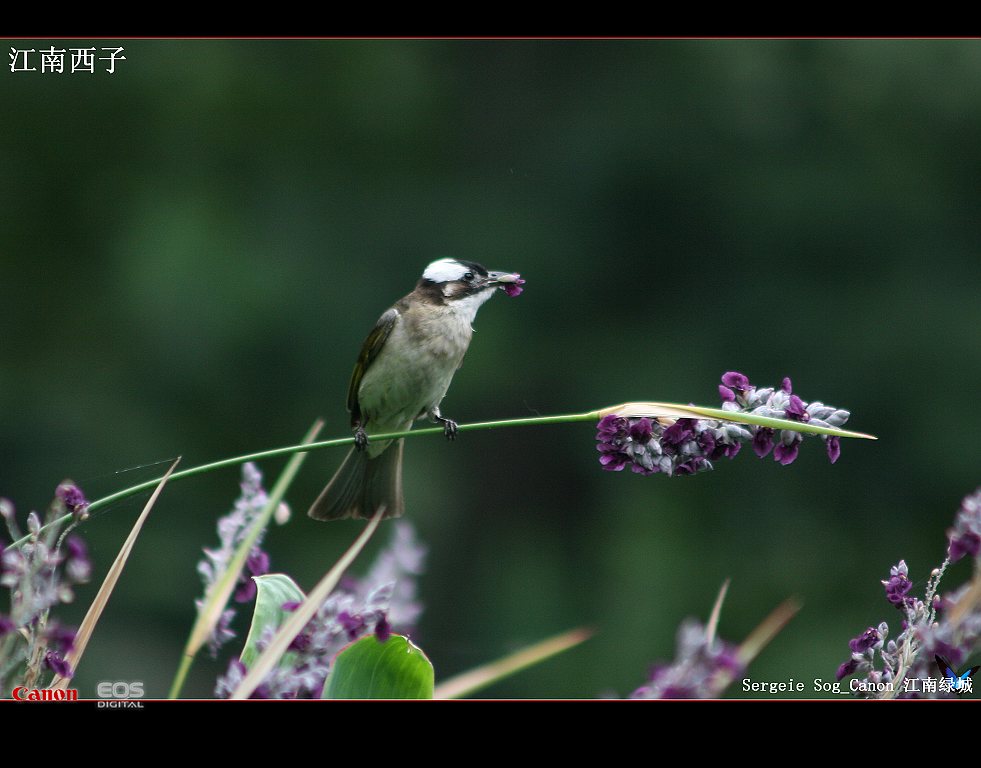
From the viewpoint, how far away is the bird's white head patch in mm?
4105

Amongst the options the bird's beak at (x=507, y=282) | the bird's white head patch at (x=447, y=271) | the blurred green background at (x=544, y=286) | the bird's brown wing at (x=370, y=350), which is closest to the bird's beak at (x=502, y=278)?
the bird's beak at (x=507, y=282)

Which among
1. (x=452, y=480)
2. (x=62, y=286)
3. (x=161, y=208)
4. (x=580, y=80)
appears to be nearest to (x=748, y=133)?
(x=580, y=80)

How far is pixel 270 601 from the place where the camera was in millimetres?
2164

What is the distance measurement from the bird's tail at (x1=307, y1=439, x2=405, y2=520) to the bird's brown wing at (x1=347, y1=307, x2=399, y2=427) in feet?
0.88

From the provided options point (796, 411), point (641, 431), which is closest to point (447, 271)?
point (641, 431)

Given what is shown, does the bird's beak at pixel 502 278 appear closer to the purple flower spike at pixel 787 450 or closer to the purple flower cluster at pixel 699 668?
the purple flower spike at pixel 787 450

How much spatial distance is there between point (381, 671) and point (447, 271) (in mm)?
2188

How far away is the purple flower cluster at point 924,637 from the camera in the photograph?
5.62 ft

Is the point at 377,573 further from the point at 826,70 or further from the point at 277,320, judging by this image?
the point at 826,70

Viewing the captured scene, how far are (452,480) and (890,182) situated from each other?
443 centimetres

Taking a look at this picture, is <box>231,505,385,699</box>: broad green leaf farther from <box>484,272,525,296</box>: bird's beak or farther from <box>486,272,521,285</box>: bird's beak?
<box>486,272,521,285</box>: bird's beak

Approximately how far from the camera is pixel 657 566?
9719 millimetres

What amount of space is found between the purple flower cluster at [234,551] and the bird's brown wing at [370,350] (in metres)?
2.08

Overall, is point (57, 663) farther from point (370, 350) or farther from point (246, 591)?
point (370, 350)
